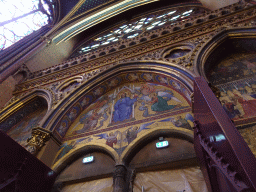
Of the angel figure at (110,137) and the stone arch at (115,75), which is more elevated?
the stone arch at (115,75)

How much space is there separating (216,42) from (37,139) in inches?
183

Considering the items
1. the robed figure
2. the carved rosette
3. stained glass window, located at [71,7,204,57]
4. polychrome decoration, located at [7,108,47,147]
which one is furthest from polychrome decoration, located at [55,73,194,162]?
stained glass window, located at [71,7,204,57]

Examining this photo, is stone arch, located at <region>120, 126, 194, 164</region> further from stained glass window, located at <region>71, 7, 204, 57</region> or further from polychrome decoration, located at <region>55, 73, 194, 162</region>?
stained glass window, located at <region>71, 7, 204, 57</region>

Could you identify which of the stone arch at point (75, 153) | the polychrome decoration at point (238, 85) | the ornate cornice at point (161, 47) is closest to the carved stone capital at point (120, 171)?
the stone arch at point (75, 153)

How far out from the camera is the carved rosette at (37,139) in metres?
4.18

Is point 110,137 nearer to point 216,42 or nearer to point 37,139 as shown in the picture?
point 37,139

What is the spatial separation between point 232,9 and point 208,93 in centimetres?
395

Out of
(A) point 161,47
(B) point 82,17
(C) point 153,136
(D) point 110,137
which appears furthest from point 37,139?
(B) point 82,17

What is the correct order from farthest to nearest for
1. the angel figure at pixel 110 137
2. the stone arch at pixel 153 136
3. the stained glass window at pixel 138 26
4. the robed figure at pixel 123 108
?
the stained glass window at pixel 138 26 → the robed figure at pixel 123 108 → the angel figure at pixel 110 137 → the stone arch at pixel 153 136

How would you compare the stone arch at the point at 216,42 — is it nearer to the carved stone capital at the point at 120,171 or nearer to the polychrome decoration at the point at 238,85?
the polychrome decoration at the point at 238,85

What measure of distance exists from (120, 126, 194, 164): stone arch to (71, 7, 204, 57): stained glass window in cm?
595

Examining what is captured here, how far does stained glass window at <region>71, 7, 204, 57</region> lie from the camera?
30.2ft

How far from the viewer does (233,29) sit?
4.80 meters

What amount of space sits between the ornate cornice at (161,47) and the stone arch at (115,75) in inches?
6.5
